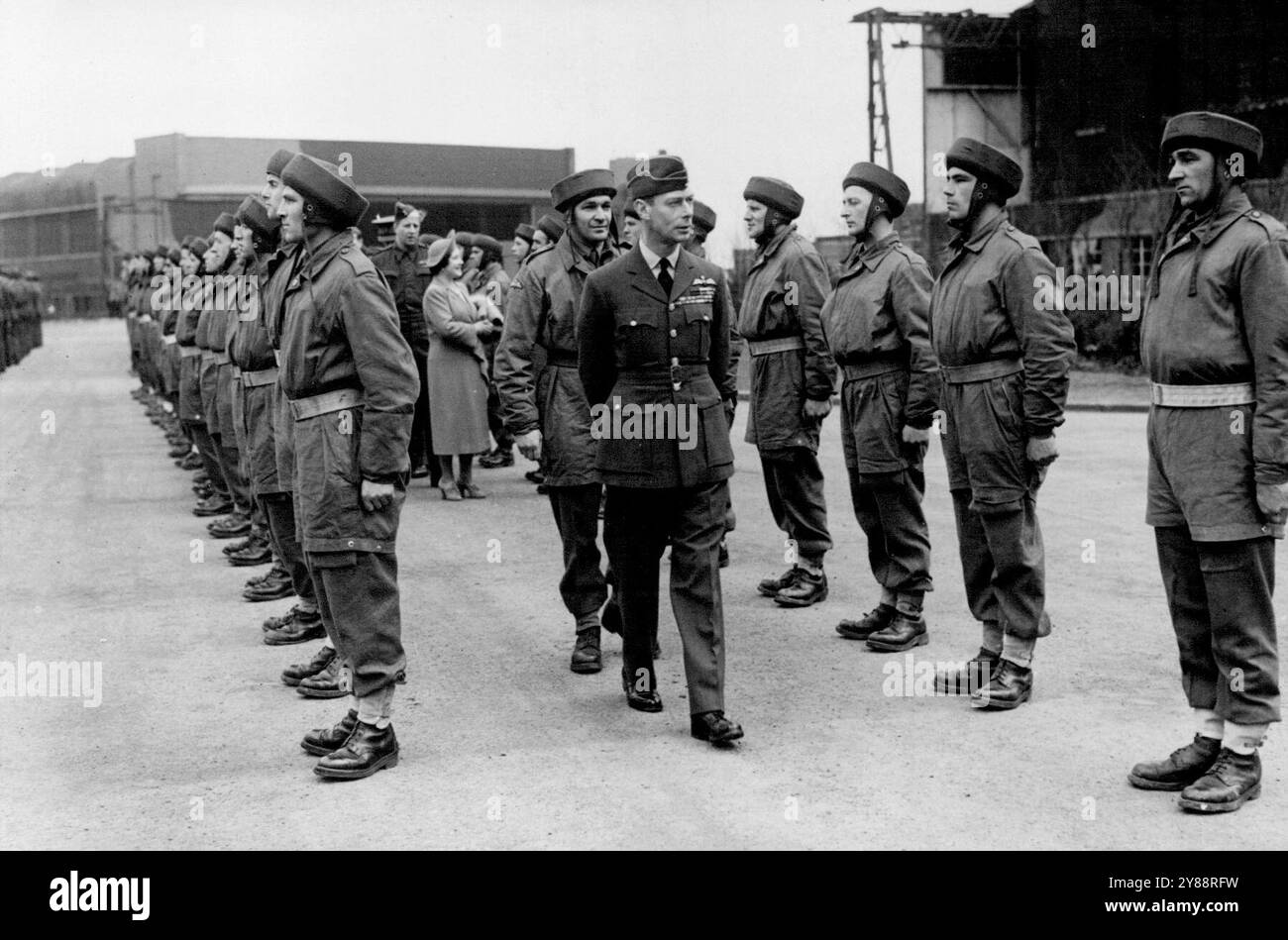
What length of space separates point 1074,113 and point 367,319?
30.6m

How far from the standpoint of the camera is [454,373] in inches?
523

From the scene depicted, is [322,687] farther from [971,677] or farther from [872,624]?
[971,677]

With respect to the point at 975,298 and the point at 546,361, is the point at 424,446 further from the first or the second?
the point at 975,298

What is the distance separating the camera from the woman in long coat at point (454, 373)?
1287cm

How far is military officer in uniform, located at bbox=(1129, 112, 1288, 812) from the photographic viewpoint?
479cm

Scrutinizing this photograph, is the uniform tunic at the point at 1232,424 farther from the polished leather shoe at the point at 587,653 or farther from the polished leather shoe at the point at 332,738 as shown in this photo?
the polished leather shoe at the point at 332,738

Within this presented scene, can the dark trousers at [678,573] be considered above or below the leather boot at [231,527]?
above

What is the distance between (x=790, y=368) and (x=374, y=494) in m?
3.46

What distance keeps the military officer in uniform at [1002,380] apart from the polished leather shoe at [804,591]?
6.27 ft

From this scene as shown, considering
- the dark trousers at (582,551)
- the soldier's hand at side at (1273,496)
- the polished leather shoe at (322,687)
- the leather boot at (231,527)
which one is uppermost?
the soldier's hand at side at (1273,496)

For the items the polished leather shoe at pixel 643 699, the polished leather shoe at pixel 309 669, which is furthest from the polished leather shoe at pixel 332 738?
the polished leather shoe at pixel 643 699

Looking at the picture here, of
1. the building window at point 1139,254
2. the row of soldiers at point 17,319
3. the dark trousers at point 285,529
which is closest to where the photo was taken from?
the dark trousers at point 285,529

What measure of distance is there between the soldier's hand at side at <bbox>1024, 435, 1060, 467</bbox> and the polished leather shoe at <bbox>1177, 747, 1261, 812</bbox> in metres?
1.49

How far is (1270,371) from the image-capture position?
4.77m
